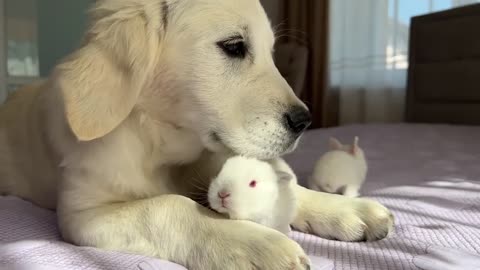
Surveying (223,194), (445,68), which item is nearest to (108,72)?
(223,194)

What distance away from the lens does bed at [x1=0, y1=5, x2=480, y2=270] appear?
81 centimetres

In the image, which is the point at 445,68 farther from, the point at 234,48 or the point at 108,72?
the point at 108,72

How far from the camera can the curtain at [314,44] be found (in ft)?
13.8

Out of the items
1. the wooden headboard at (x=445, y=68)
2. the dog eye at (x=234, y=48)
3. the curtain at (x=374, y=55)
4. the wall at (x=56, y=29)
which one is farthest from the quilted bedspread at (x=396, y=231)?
the wall at (x=56, y=29)

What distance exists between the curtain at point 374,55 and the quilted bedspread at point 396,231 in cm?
202

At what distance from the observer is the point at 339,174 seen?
4.29 feet

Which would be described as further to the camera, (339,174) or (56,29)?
(56,29)

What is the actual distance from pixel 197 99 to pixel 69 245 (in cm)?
36

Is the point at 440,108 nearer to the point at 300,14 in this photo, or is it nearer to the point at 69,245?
the point at 300,14

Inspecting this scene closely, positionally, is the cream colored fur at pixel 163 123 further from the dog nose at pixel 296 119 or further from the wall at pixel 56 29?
the wall at pixel 56 29

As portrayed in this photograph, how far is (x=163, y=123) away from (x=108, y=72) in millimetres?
164

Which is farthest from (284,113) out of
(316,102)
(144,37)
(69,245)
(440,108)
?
(316,102)

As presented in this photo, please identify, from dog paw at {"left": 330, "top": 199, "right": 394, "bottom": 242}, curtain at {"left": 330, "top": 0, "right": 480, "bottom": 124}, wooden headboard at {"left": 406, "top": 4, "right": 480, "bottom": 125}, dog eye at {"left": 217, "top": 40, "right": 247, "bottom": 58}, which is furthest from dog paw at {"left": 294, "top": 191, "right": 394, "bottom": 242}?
curtain at {"left": 330, "top": 0, "right": 480, "bottom": 124}

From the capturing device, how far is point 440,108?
12.0 ft
